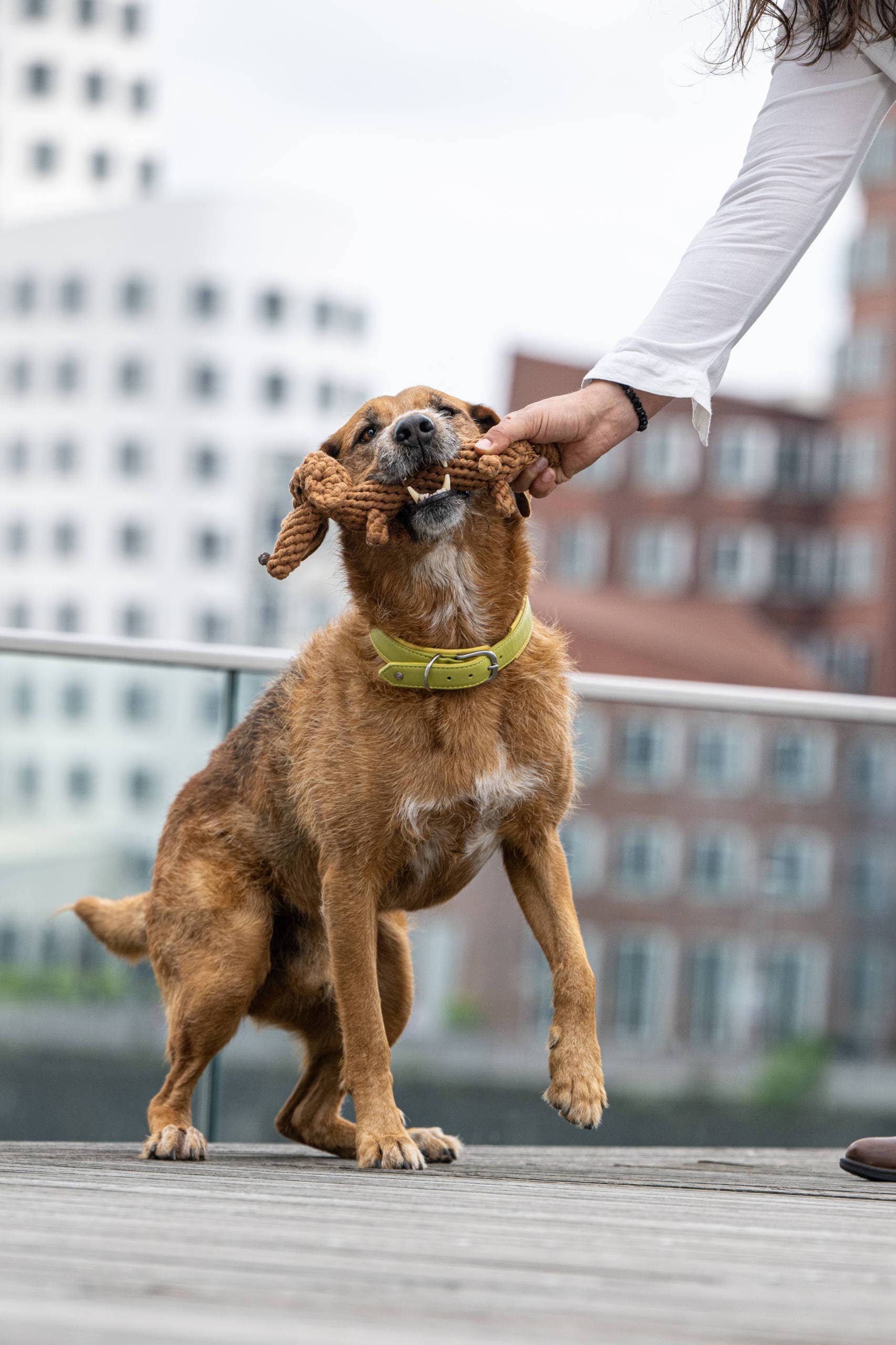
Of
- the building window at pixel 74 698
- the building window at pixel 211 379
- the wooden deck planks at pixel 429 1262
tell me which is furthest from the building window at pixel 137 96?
the wooden deck planks at pixel 429 1262

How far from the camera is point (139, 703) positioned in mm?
4336

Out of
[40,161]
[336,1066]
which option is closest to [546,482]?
[336,1066]

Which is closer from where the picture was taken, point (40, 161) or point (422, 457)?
point (422, 457)

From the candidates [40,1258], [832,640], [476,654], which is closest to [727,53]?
[476,654]

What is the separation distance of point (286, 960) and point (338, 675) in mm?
594

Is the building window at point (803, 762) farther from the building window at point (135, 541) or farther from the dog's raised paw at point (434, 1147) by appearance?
the building window at point (135, 541)

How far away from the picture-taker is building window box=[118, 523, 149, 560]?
7475 centimetres

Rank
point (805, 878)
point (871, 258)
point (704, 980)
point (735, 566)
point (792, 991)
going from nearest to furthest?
point (805, 878) → point (792, 991) → point (704, 980) → point (871, 258) → point (735, 566)

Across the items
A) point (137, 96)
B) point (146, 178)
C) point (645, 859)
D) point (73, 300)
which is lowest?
point (645, 859)

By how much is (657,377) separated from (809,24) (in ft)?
1.99

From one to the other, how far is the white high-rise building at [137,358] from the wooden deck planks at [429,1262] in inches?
2640

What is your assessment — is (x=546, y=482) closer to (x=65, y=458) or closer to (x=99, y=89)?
(x=65, y=458)

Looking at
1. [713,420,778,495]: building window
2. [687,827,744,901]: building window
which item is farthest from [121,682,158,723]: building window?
[713,420,778,495]: building window

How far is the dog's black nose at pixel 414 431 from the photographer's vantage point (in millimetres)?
2879
